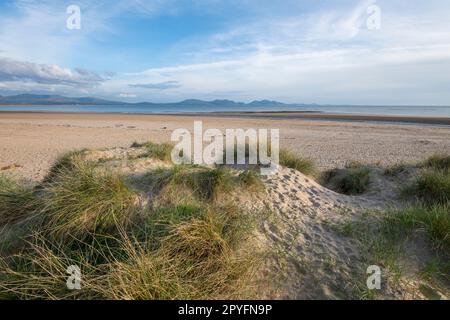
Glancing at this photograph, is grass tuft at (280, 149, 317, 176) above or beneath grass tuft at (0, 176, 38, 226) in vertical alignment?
above

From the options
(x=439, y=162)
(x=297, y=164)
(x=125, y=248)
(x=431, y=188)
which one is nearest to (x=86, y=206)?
(x=125, y=248)

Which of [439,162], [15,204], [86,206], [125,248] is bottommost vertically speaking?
[125,248]

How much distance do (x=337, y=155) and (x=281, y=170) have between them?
758cm

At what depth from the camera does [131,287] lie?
108 inches

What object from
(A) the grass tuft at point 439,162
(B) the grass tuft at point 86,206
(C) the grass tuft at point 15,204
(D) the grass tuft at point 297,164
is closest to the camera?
(B) the grass tuft at point 86,206

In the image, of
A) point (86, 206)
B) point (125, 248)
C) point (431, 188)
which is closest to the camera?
point (125, 248)

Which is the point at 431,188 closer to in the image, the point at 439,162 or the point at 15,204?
the point at 439,162

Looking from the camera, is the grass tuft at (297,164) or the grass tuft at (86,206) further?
the grass tuft at (297,164)

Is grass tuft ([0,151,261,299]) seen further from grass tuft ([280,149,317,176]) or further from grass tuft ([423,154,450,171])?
grass tuft ([423,154,450,171])

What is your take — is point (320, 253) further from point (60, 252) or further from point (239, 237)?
point (60, 252)

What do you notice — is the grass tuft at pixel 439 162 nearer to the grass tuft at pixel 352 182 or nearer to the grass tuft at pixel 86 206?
the grass tuft at pixel 352 182

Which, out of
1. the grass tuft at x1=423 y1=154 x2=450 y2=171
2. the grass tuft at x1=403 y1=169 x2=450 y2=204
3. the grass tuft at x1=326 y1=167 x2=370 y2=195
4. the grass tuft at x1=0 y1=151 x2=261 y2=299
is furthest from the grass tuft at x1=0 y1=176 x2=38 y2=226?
the grass tuft at x1=423 y1=154 x2=450 y2=171

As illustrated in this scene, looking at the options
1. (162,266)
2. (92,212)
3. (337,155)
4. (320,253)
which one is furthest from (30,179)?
(337,155)

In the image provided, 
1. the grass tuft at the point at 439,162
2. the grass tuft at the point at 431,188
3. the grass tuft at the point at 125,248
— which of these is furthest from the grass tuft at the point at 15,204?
the grass tuft at the point at 439,162
